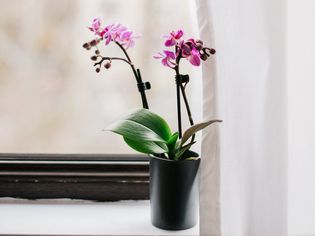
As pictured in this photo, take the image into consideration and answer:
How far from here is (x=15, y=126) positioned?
109 centimetres

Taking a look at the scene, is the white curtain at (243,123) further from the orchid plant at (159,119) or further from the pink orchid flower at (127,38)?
the pink orchid flower at (127,38)

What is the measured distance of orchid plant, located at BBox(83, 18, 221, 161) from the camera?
799 millimetres

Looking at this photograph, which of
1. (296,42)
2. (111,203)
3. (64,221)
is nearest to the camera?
(296,42)

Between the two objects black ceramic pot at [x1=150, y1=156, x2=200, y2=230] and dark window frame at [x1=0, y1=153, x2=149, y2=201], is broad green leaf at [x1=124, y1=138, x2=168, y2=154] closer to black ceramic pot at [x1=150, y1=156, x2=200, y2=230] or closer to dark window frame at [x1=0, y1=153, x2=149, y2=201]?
black ceramic pot at [x1=150, y1=156, x2=200, y2=230]

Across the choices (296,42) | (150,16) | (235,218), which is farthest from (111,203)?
(296,42)

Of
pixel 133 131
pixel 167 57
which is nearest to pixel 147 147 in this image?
pixel 133 131

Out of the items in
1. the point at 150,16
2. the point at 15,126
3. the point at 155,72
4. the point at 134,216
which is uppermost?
the point at 150,16

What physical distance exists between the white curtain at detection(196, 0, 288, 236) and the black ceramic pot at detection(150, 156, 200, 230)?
2.0 inches

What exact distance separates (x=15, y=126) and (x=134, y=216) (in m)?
0.39

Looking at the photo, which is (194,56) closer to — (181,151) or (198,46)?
(198,46)

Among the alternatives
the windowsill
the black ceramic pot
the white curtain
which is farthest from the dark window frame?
the white curtain

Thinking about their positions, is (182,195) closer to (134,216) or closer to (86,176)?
(134,216)

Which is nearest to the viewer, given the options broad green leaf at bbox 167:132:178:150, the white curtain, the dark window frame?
the white curtain

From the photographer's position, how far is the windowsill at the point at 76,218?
2.95ft
